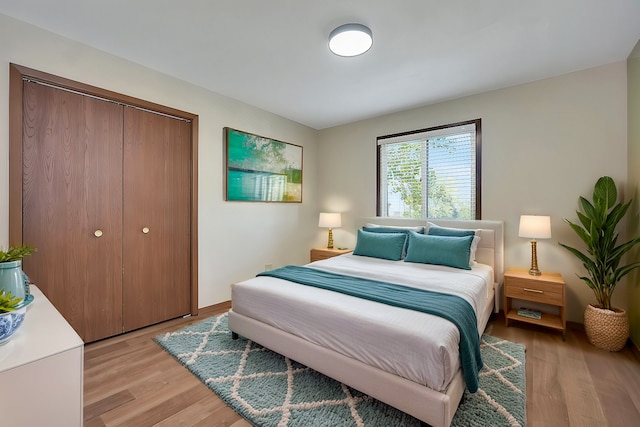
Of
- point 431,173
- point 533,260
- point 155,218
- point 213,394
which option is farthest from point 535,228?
point 155,218

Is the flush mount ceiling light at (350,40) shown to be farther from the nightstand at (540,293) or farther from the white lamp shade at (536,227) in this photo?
the nightstand at (540,293)

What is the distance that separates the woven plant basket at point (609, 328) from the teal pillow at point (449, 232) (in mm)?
1159

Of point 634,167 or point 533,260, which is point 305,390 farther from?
point 634,167

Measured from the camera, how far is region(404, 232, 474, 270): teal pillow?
2.80 m

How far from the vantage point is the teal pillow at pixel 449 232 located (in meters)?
3.05

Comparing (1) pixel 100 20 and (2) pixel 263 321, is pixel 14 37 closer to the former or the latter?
(1) pixel 100 20

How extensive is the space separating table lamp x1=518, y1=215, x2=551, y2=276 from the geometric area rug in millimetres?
912

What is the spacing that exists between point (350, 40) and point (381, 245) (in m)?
2.15

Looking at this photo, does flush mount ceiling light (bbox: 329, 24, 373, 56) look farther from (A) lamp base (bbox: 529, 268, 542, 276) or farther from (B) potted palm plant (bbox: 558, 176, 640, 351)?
(A) lamp base (bbox: 529, 268, 542, 276)

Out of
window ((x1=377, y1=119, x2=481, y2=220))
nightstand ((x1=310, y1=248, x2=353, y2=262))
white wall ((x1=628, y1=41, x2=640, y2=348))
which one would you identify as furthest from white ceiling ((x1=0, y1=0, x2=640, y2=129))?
nightstand ((x1=310, y1=248, x2=353, y2=262))

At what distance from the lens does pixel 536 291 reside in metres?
2.65

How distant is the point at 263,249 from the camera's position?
13.0ft

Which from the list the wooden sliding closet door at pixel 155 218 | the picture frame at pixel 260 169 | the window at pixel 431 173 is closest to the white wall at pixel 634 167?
the window at pixel 431 173

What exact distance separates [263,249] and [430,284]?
2.39m
